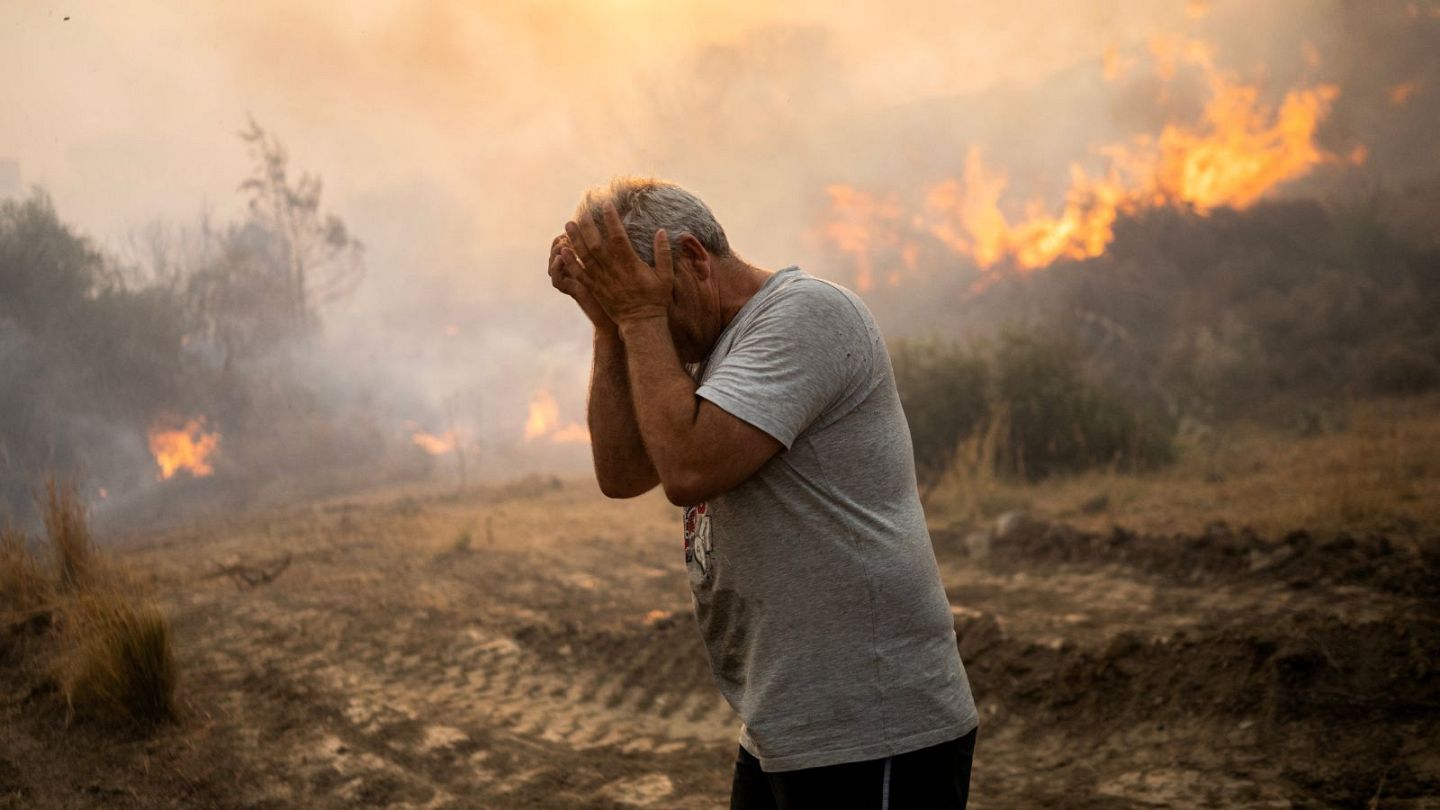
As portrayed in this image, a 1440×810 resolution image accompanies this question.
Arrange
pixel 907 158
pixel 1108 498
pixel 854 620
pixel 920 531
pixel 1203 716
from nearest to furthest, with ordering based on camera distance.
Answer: pixel 854 620 → pixel 920 531 → pixel 1203 716 → pixel 1108 498 → pixel 907 158

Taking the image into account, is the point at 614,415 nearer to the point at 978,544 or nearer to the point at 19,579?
the point at 19,579

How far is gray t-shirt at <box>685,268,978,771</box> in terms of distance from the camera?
1821 mm

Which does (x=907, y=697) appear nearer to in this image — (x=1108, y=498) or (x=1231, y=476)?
(x=1108, y=498)

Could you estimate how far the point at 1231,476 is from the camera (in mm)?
10969

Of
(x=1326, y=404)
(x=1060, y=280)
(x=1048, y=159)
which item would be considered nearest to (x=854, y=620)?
(x=1326, y=404)

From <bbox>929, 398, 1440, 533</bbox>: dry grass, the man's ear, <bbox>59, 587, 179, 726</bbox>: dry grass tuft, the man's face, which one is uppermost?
the man's ear

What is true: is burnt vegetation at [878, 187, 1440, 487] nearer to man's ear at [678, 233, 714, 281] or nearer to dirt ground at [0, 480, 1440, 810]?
dirt ground at [0, 480, 1440, 810]

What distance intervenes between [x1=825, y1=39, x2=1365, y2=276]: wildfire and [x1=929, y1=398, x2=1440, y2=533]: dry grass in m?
11.3

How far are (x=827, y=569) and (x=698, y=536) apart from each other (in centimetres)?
34

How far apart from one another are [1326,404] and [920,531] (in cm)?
1518

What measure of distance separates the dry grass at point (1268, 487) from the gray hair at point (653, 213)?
22.3ft

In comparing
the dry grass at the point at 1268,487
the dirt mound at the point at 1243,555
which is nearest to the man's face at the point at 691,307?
the dirt mound at the point at 1243,555

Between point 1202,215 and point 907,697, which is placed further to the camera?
point 1202,215

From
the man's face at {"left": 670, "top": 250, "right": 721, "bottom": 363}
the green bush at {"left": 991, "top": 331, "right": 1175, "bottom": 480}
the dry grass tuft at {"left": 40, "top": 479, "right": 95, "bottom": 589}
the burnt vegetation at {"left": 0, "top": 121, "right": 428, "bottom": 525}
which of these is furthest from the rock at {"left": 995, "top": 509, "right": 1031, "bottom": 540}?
the burnt vegetation at {"left": 0, "top": 121, "right": 428, "bottom": 525}
